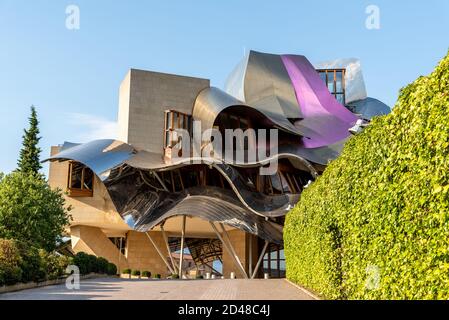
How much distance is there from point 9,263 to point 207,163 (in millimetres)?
18915

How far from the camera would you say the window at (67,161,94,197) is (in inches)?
1692

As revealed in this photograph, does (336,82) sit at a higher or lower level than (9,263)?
higher

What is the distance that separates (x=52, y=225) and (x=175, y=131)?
53.4 feet

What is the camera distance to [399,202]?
223 inches

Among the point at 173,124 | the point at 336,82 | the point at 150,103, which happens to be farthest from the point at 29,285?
the point at 336,82

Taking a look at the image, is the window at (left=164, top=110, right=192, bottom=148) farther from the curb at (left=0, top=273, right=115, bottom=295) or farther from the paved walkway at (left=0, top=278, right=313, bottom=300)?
the paved walkway at (left=0, top=278, right=313, bottom=300)

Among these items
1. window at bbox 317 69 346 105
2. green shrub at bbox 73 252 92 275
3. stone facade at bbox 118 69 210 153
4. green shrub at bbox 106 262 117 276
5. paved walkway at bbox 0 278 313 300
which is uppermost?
window at bbox 317 69 346 105

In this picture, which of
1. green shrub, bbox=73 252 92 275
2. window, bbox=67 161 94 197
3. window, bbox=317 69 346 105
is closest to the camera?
green shrub, bbox=73 252 92 275

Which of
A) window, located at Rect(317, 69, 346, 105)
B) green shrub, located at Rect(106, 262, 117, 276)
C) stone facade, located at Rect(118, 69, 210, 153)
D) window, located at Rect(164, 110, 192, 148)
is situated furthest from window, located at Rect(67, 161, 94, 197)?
window, located at Rect(317, 69, 346, 105)

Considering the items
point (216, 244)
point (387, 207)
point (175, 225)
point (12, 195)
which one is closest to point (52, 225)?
point (12, 195)

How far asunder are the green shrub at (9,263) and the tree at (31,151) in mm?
34948

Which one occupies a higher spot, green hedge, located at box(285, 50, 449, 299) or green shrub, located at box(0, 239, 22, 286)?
green hedge, located at box(285, 50, 449, 299)

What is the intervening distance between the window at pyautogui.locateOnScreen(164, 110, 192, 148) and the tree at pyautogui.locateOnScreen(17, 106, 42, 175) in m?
15.8

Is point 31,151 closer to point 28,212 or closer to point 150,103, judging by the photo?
point 150,103
